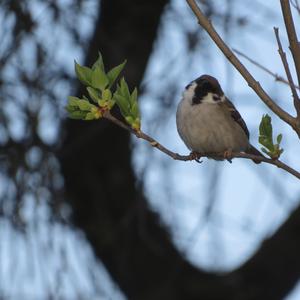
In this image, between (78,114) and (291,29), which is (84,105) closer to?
(78,114)

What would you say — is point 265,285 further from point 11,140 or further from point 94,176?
point 11,140

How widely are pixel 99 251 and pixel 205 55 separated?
4.67 ft

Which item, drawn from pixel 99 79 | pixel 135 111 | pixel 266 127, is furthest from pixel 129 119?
pixel 266 127

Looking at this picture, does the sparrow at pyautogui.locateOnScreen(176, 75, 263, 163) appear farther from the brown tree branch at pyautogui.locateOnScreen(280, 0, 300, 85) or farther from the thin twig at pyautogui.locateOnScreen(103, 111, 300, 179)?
the brown tree branch at pyautogui.locateOnScreen(280, 0, 300, 85)

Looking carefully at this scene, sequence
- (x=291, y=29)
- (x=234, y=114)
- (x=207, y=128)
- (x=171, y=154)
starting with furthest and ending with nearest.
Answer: (x=234, y=114) < (x=207, y=128) < (x=171, y=154) < (x=291, y=29)

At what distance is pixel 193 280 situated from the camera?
5.63 meters

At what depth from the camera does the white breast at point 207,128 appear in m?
4.08

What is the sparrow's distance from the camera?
409 centimetres

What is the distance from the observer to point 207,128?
13.5ft

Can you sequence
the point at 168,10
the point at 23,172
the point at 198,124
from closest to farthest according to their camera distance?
the point at 198,124 → the point at 23,172 → the point at 168,10

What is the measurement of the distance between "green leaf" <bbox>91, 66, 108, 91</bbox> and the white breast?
60.1 inches

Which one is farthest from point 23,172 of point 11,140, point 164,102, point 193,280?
point 193,280

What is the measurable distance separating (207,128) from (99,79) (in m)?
1.63

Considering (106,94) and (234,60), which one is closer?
(234,60)
